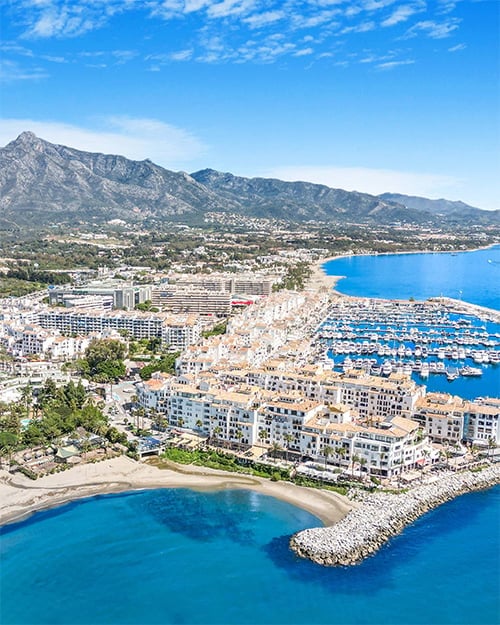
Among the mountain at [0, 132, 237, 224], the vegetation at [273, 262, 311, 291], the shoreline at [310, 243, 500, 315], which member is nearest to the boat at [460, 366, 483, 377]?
the shoreline at [310, 243, 500, 315]

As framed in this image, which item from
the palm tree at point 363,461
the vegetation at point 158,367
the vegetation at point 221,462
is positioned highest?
the vegetation at point 158,367

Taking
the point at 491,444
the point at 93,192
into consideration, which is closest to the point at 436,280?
the point at 491,444

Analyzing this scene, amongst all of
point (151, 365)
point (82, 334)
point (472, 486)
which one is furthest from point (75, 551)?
point (82, 334)

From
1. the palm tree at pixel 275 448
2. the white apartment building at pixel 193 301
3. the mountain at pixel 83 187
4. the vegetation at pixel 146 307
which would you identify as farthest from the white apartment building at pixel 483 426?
the mountain at pixel 83 187

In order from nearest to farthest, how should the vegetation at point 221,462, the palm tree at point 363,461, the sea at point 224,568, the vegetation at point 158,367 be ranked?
the sea at point 224,568 < the palm tree at point 363,461 < the vegetation at point 221,462 < the vegetation at point 158,367

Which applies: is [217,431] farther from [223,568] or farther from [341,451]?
[223,568]

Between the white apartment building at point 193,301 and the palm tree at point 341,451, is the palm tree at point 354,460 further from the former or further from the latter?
the white apartment building at point 193,301

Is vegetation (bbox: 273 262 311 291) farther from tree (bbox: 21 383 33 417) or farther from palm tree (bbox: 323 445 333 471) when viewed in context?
palm tree (bbox: 323 445 333 471)

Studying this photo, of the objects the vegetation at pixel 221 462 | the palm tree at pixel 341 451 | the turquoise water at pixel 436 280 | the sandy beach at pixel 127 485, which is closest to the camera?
the sandy beach at pixel 127 485
